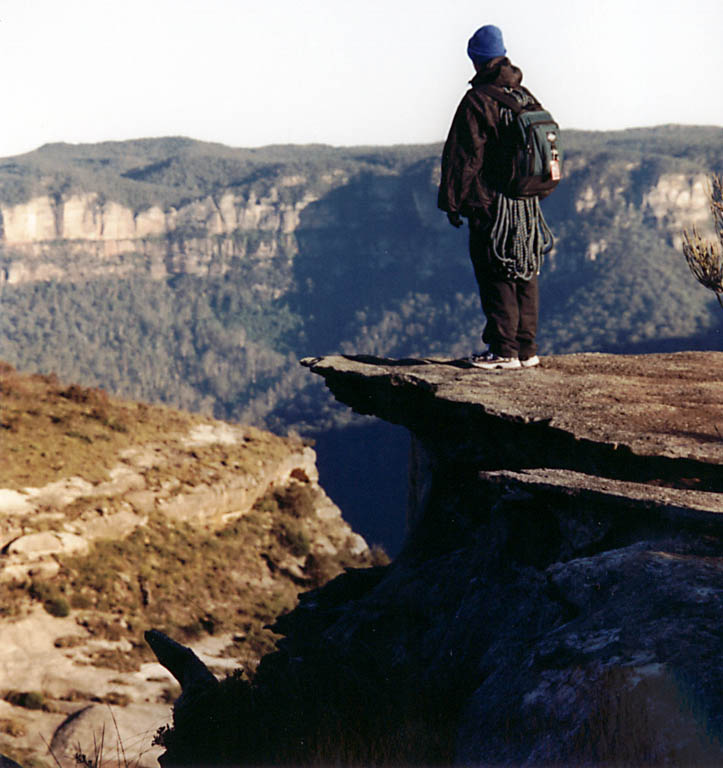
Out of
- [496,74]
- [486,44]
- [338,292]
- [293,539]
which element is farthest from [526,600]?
[338,292]

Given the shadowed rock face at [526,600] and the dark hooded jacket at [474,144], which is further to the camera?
the dark hooded jacket at [474,144]

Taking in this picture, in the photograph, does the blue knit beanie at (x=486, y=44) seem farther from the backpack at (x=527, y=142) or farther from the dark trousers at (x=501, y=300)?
the dark trousers at (x=501, y=300)

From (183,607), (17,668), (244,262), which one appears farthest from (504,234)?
(244,262)

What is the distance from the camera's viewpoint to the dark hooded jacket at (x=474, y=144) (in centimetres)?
658

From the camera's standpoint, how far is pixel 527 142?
650cm

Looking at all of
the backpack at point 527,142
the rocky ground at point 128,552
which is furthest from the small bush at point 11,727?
the backpack at point 527,142

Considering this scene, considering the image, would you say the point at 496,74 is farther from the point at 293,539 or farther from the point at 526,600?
the point at 293,539

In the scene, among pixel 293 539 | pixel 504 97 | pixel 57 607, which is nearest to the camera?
pixel 504 97

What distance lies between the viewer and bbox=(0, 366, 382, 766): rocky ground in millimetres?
10562

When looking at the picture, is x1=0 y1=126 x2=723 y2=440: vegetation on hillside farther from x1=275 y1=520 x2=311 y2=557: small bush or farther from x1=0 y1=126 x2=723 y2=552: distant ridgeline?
x1=275 y1=520 x2=311 y2=557: small bush

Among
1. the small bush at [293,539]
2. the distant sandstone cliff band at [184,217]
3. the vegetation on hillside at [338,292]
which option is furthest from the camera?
the distant sandstone cliff band at [184,217]

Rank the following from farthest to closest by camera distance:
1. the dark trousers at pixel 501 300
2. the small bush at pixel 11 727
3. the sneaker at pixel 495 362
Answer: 1. the small bush at pixel 11 727
2. the sneaker at pixel 495 362
3. the dark trousers at pixel 501 300

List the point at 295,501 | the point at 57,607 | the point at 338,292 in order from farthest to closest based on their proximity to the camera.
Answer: the point at 338,292 < the point at 295,501 < the point at 57,607

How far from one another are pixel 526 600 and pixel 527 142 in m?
3.83
